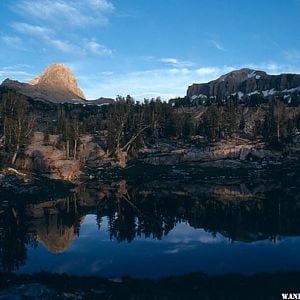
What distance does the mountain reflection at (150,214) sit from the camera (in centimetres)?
5106

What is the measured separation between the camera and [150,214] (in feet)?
217

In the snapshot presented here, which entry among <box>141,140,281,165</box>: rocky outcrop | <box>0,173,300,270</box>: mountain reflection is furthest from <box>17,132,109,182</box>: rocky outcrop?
<box>141,140,281,165</box>: rocky outcrop

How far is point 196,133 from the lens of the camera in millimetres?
158250

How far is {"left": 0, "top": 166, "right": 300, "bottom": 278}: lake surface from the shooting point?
132 feet

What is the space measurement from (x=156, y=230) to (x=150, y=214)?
10.2 m

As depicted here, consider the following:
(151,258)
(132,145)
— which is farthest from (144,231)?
(132,145)

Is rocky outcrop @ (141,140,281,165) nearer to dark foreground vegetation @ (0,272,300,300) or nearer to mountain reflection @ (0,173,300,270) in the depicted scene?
mountain reflection @ (0,173,300,270)

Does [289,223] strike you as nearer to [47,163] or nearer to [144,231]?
[144,231]

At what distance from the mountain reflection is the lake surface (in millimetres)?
128

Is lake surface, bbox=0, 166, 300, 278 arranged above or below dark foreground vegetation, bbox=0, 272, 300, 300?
above

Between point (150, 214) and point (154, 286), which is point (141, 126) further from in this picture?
point (154, 286)

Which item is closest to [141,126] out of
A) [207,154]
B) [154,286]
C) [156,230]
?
[207,154]

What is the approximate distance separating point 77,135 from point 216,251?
274 ft

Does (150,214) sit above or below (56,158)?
below
